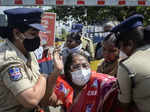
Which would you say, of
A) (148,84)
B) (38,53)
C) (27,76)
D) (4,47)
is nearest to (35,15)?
(4,47)

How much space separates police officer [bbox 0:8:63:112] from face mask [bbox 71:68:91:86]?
426 millimetres

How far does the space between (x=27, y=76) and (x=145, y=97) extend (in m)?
0.86

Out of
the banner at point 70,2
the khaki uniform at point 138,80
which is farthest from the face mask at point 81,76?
the banner at point 70,2

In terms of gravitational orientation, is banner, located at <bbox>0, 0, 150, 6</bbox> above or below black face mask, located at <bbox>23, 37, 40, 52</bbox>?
above

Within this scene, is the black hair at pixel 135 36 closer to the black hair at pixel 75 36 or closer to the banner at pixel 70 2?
the black hair at pixel 75 36

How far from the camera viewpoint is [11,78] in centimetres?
191

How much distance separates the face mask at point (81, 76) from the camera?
99.9 inches

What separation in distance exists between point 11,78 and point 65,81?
793 mm

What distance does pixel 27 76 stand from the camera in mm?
2049

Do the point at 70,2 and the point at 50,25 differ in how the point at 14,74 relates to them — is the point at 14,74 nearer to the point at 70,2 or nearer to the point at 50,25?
the point at 50,25

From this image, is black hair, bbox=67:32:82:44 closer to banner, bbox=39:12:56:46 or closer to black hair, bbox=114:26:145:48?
banner, bbox=39:12:56:46

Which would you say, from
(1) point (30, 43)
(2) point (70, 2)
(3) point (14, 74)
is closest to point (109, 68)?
(1) point (30, 43)

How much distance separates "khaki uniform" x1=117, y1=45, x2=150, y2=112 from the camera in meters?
1.79

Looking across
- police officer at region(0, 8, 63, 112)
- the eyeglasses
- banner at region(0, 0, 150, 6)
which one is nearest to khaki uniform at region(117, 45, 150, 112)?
police officer at region(0, 8, 63, 112)
